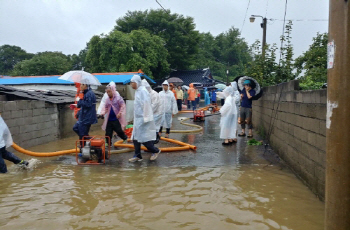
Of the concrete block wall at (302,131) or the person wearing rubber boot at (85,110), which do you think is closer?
the concrete block wall at (302,131)

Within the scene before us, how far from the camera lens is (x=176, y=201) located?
429cm

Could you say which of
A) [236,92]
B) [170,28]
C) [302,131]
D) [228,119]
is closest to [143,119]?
[228,119]

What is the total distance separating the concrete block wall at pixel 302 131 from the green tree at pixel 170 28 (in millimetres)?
25693

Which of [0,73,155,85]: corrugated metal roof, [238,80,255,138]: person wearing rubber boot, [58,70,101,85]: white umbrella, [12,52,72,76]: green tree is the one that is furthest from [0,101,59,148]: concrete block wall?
[12,52,72,76]: green tree

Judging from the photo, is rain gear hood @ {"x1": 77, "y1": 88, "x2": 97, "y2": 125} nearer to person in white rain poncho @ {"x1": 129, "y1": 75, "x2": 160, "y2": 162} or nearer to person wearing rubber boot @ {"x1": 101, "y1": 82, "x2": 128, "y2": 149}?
person wearing rubber boot @ {"x1": 101, "y1": 82, "x2": 128, "y2": 149}

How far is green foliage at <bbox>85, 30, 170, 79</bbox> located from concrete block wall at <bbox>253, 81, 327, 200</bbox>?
18.5 metres

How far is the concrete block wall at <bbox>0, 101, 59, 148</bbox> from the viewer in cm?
736

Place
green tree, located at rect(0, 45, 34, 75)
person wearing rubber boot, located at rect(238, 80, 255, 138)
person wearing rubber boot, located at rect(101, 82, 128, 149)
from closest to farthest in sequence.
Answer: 1. person wearing rubber boot, located at rect(101, 82, 128, 149)
2. person wearing rubber boot, located at rect(238, 80, 255, 138)
3. green tree, located at rect(0, 45, 34, 75)

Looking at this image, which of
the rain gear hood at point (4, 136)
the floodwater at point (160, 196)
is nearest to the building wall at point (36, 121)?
the floodwater at point (160, 196)

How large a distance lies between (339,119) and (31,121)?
7.71 m

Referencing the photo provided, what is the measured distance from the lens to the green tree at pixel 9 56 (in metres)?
55.0

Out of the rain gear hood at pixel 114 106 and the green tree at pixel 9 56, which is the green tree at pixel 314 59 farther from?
the green tree at pixel 9 56

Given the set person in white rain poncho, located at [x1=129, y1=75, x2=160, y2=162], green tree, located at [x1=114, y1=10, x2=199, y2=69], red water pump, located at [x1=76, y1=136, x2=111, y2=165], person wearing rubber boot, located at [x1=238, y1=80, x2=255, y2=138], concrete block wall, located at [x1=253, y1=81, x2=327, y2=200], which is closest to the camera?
concrete block wall, located at [x1=253, y1=81, x2=327, y2=200]

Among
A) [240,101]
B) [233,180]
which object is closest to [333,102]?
[233,180]
